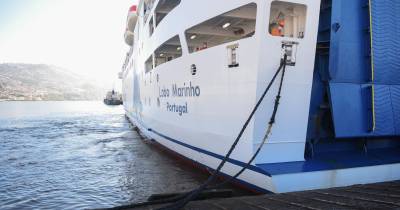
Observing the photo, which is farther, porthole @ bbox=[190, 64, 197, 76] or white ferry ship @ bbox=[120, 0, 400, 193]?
porthole @ bbox=[190, 64, 197, 76]

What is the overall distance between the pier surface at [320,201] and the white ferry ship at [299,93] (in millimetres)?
1120

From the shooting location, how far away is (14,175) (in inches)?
368

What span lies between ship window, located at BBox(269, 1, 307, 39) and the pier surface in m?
3.26

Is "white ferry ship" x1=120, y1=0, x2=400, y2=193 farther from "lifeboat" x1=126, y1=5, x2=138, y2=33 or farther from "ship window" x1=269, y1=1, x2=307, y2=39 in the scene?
"lifeboat" x1=126, y1=5, x2=138, y2=33

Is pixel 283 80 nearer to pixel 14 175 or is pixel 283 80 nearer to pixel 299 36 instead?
pixel 299 36

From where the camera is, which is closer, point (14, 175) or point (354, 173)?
point (354, 173)

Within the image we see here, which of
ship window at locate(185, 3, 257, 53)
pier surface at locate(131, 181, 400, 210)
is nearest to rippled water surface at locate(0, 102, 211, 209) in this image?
pier surface at locate(131, 181, 400, 210)

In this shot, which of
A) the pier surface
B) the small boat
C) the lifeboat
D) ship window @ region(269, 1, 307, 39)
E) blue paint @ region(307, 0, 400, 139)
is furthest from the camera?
the small boat

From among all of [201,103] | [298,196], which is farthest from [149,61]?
[298,196]

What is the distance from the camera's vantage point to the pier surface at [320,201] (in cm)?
363

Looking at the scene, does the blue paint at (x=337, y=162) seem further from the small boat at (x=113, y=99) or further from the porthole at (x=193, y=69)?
the small boat at (x=113, y=99)

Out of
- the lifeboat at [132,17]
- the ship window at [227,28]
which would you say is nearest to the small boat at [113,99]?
the lifeboat at [132,17]

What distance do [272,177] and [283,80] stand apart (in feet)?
6.18

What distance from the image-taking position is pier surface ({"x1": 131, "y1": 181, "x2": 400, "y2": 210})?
3629 mm
